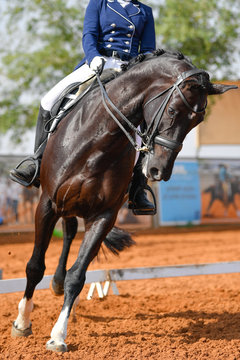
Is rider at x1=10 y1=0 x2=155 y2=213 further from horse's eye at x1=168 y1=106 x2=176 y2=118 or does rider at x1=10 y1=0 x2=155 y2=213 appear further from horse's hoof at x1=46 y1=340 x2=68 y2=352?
horse's hoof at x1=46 y1=340 x2=68 y2=352

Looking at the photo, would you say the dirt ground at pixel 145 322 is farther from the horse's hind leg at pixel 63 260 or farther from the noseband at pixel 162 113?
the noseband at pixel 162 113

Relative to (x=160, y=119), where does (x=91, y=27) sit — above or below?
above

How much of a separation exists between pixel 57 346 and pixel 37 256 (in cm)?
116

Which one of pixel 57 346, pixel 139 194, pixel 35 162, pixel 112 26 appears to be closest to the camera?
pixel 57 346

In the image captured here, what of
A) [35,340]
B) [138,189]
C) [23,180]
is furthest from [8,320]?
[138,189]

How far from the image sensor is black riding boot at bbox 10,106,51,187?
5219 mm

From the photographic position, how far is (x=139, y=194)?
5.36 metres

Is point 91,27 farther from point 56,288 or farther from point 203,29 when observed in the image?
point 203,29

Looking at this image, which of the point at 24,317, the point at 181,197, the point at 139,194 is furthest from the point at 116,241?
the point at 181,197

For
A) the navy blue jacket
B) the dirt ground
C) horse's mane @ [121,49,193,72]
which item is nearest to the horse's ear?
horse's mane @ [121,49,193,72]

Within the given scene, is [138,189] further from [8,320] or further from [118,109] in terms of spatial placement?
[8,320]

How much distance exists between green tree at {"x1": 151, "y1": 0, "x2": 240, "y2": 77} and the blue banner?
146 inches

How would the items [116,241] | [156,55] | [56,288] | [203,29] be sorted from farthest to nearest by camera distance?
[203,29] → [116,241] → [56,288] → [156,55]

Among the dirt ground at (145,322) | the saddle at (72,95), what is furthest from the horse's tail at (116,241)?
the saddle at (72,95)
